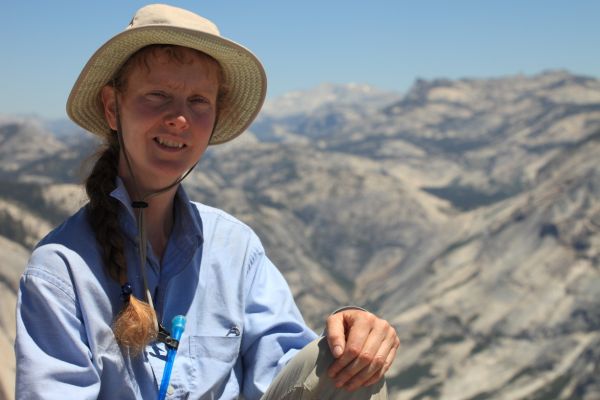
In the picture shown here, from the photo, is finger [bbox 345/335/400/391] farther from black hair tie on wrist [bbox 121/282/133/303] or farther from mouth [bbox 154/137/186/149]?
mouth [bbox 154/137/186/149]

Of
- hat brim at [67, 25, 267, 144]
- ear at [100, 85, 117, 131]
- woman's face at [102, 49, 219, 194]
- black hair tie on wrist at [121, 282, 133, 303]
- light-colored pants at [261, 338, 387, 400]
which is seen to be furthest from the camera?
ear at [100, 85, 117, 131]

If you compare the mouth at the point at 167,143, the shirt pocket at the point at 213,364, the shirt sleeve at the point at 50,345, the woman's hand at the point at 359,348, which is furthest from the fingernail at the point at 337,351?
the mouth at the point at 167,143

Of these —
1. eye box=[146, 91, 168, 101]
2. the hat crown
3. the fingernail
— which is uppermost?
the hat crown

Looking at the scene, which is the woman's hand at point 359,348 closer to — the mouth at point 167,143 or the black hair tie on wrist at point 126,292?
the black hair tie on wrist at point 126,292

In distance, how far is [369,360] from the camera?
14.2 ft

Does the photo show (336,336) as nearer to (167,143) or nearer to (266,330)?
(266,330)

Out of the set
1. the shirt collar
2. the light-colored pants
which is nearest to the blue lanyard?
the shirt collar

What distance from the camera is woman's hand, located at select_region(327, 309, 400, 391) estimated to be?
14.2 feet

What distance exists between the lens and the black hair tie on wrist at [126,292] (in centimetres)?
425

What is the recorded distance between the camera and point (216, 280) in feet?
16.3

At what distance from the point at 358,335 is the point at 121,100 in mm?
2007

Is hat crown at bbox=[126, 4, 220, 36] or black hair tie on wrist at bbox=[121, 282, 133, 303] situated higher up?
hat crown at bbox=[126, 4, 220, 36]

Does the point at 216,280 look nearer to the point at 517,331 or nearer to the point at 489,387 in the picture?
the point at 489,387

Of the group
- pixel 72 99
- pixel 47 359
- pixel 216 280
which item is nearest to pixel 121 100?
pixel 72 99
